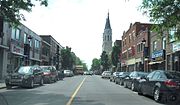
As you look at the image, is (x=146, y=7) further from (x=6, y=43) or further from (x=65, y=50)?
(x=65, y=50)

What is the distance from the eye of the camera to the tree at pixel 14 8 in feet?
78.8

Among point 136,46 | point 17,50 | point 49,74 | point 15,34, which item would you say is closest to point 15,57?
point 17,50

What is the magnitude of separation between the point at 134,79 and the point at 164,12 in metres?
6.75

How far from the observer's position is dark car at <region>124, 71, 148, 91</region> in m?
25.9

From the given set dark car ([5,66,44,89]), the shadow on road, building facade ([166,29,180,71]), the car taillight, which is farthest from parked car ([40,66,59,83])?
the car taillight

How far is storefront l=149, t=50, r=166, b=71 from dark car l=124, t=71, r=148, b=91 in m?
14.5

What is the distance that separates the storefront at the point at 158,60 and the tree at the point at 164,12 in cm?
Result: 2329

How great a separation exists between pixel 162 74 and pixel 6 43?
2773 cm

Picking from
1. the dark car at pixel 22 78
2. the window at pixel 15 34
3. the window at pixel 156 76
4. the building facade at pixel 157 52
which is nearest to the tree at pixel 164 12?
the window at pixel 156 76

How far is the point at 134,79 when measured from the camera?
89.4 ft

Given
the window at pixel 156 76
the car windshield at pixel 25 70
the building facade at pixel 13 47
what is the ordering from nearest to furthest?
the window at pixel 156 76 < the car windshield at pixel 25 70 < the building facade at pixel 13 47

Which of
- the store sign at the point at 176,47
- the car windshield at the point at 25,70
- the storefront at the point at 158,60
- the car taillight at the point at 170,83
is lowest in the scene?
the car taillight at the point at 170,83

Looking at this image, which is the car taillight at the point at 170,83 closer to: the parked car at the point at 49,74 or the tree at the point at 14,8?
the tree at the point at 14,8

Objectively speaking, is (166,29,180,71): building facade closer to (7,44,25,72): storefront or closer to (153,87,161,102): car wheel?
(7,44,25,72): storefront
